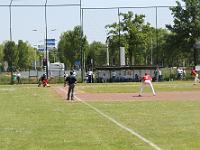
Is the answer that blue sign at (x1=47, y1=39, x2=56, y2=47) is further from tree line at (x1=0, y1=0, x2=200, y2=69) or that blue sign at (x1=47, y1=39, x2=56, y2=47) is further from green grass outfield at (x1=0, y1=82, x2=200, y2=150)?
green grass outfield at (x1=0, y1=82, x2=200, y2=150)

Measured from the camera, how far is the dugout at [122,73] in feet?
235

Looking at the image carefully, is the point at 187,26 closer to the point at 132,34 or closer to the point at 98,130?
the point at 132,34

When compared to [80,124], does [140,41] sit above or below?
above

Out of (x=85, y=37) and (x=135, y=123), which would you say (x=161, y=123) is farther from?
(x=85, y=37)

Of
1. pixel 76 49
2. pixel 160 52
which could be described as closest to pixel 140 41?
pixel 160 52

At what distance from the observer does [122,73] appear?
73188 millimetres

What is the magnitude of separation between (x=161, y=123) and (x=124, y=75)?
5485 centimetres

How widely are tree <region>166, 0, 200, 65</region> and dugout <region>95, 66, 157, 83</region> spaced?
7497mm

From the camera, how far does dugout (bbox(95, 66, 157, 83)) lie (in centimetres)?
7150

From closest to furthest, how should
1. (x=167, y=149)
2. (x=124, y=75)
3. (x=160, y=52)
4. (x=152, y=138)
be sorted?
(x=167, y=149) < (x=152, y=138) < (x=124, y=75) < (x=160, y=52)

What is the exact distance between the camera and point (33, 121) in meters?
19.6

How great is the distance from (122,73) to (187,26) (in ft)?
38.4

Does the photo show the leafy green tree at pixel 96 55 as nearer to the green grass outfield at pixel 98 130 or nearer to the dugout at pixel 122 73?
the dugout at pixel 122 73

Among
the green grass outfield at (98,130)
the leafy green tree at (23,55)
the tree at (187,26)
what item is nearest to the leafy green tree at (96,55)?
the leafy green tree at (23,55)
